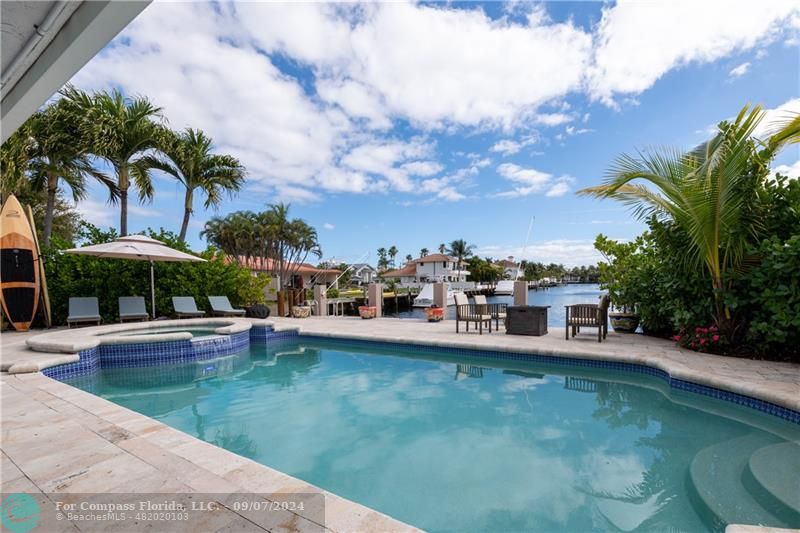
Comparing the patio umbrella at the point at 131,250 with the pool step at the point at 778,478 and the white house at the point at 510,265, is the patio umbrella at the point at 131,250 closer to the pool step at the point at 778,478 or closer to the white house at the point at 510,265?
the pool step at the point at 778,478

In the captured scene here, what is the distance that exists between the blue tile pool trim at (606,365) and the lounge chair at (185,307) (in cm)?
400

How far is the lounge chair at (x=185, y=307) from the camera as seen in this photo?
11.3 m

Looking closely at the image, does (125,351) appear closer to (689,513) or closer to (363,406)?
(363,406)

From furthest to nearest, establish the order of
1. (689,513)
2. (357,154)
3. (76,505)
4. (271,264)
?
1. (271,264)
2. (357,154)
3. (689,513)
4. (76,505)

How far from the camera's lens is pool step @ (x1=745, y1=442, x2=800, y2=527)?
2561 mm

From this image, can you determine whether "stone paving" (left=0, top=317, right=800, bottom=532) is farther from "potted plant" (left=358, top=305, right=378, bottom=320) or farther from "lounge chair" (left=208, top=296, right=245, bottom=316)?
"potted plant" (left=358, top=305, right=378, bottom=320)

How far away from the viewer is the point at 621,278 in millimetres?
8641

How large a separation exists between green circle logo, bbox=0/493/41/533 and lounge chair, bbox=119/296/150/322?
9.52 metres

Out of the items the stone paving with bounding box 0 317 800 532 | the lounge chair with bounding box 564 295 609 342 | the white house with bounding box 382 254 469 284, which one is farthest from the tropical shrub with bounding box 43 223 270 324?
the white house with bounding box 382 254 469 284

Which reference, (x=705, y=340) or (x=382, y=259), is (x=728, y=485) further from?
(x=382, y=259)

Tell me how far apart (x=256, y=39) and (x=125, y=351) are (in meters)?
7.28

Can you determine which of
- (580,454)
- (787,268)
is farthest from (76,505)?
(787,268)

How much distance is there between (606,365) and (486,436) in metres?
3.35

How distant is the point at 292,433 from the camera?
14.1 ft
